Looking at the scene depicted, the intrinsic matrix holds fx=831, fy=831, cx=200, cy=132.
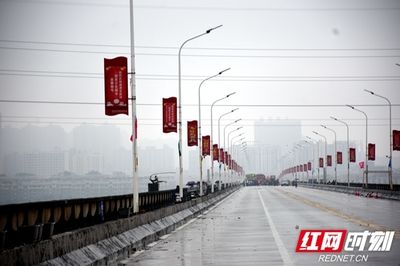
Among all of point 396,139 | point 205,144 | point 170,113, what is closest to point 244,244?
point 170,113

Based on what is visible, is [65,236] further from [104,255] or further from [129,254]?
[129,254]

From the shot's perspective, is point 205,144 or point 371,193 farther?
point 205,144

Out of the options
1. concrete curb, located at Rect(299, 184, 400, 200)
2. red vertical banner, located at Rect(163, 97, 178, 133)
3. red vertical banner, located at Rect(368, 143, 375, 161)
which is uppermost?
red vertical banner, located at Rect(163, 97, 178, 133)

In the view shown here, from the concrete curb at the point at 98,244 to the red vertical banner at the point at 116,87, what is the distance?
3936 mm

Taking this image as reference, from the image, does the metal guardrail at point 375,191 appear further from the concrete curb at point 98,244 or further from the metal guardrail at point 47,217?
the concrete curb at point 98,244

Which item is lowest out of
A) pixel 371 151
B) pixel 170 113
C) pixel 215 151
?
pixel 371 151

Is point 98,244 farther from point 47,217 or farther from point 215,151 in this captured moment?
point 215,151

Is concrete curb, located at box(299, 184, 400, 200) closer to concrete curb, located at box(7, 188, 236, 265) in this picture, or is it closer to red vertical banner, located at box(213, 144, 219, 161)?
red vertical banner, located at box(213, 144, 219, 161)

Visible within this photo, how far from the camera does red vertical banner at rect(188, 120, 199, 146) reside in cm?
6530

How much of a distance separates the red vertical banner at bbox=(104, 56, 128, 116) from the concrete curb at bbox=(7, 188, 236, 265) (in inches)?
155

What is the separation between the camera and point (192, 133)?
65.7 meters

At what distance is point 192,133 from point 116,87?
36.6 metres

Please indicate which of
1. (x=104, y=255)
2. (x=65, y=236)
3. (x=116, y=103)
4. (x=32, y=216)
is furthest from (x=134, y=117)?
(x=65, y=236)

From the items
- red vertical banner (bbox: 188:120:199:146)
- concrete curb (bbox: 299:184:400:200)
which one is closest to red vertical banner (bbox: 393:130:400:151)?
concrete curb (bbox: 299:184:400:200)
